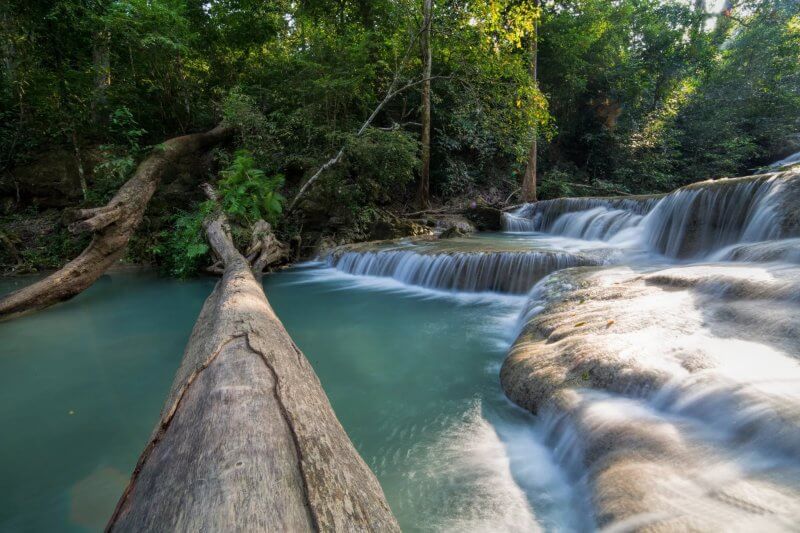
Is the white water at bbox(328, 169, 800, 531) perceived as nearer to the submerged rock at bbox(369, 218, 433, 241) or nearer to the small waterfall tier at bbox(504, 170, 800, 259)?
the small waterfall tier at bbox(504, 170, 800, 259)

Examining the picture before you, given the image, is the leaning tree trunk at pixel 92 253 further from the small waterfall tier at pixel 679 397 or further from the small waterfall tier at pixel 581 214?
the small waterfall tier at pixel 581 214

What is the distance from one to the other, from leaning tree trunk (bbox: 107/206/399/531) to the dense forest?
7003 mm

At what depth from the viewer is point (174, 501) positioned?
40.7 inches

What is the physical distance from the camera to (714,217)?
6.33 metres

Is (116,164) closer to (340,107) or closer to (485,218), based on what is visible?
(340,107)

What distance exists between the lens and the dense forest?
29.6ft

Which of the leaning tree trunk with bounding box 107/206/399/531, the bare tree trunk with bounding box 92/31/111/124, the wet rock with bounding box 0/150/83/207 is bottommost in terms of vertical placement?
the leaning tree trunk with bounding box 107/206/399/531

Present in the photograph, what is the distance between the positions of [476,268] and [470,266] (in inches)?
5.0

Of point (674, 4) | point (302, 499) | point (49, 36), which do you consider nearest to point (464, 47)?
point (49, 36)

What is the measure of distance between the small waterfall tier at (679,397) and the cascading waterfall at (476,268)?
9.68 feet

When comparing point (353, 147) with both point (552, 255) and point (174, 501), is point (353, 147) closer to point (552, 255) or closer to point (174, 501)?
point (552, 255)

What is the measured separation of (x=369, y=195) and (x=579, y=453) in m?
10.6

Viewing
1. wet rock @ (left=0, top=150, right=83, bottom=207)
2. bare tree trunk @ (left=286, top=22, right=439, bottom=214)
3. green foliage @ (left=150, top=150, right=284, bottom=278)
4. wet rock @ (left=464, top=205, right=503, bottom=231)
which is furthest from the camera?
wet rock @ (left=464, top=205, right=503, bottom=231)

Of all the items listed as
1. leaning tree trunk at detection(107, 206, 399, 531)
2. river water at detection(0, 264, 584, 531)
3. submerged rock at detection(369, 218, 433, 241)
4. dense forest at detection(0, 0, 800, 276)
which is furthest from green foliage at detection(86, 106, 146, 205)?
leaning tree trunk at detection(107, 206, 399, 531)
